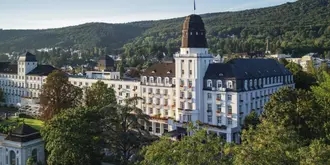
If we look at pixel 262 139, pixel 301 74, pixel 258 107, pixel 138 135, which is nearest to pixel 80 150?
pixel 138 135

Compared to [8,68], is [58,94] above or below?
below

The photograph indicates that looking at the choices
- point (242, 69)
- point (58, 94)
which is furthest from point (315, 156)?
point (58, 94)

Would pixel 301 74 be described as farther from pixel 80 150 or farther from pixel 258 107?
pixel 80 150

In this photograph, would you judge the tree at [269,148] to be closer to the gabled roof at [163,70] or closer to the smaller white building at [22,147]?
the smaller white building at [22,147]

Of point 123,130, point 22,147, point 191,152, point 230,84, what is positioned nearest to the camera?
point 191,152

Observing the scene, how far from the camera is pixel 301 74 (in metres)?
81.4

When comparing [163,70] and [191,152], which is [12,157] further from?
[163,70]

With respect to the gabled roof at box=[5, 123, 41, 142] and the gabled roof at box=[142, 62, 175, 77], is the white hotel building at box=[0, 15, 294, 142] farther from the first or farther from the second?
the gabled roof at box=[5, 123, 41, 142]

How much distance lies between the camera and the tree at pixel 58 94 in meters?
67.1

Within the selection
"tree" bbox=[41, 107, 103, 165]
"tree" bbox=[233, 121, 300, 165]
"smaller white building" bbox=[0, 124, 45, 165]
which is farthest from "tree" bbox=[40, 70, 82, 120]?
"tree" bbox=[233, 121, 300, 165]

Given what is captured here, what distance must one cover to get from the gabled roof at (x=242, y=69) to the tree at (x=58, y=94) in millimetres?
24110

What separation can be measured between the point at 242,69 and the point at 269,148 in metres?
37.1

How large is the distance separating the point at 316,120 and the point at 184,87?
2561 centimetres

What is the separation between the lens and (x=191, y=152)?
1089 inches
